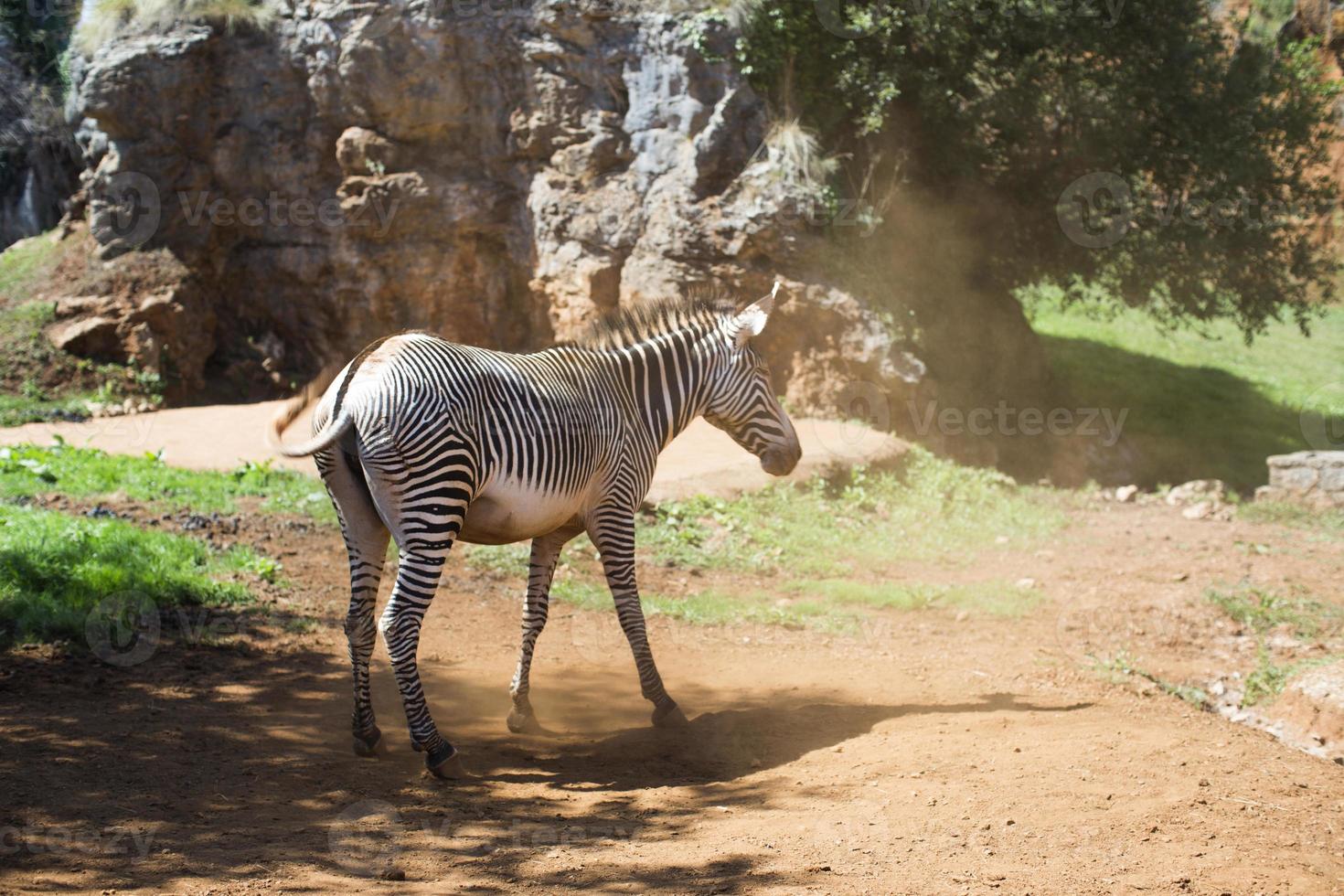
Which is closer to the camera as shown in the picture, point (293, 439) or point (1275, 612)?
point (1275, 612)

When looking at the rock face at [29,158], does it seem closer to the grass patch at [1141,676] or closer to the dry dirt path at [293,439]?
the dry dirt path at [293,439]

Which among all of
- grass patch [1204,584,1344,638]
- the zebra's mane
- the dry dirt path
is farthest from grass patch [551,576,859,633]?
grass patch [1204,584,1344,638]

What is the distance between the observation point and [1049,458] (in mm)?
15984

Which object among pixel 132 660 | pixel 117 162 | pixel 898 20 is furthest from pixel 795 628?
pixel 117 162

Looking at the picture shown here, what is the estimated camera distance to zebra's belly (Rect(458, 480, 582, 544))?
19.1 ft

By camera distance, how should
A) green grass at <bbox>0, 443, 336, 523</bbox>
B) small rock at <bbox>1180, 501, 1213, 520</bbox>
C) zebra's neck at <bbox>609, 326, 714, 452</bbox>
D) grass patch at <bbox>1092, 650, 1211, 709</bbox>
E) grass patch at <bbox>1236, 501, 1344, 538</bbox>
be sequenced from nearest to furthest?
1. zebra's neck at <bbox>609, 326, 714, 452</bbox>
2. grass patch at <bbox>1092, 650, 1211, 709</bbox>
3. green grass at <bbox>0, 443, 336, 523</bbox>
4. grass patch at <bbox>1236, 501, 1344, 538</bbox>
5. small rock at <bbox>1180, 501, 1213, 520</bbox>

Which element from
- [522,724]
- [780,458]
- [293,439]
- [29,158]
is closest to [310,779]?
[522,724]

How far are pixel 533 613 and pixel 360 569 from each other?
1.28 metres

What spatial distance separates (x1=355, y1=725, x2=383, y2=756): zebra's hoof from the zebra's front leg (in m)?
1.61

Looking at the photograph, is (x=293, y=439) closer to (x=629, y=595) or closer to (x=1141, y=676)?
(x=629, y=595)

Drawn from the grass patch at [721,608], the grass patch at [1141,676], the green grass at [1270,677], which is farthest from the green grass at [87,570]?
the green grass at [1270,677]

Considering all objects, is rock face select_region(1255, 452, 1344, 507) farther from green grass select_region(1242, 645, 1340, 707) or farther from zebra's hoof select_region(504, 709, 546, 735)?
zebra's hoof select_region(504, 709, 546, 735)

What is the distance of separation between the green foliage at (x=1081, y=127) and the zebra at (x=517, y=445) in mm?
8614

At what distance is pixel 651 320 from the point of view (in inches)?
278
